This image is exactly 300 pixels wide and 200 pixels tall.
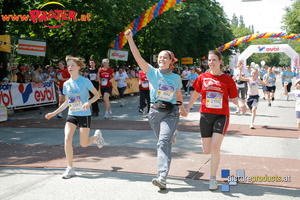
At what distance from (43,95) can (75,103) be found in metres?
9.87

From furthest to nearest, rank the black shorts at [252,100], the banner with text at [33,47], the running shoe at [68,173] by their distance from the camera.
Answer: the banner with text at [33,47] < the black shorts at [252,100] < the running shoe at [68,173]

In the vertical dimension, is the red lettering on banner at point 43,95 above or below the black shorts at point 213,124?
below

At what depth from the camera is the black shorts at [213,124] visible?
14.0ft

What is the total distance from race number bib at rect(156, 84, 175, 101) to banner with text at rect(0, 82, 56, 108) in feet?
28.9

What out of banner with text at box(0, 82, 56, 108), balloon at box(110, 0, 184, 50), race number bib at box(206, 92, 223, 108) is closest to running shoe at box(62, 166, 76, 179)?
race number bib at box(206, 92, 223, 108)

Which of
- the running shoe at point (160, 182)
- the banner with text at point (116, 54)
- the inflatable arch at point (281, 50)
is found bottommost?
the running shoe at point (160, 182)

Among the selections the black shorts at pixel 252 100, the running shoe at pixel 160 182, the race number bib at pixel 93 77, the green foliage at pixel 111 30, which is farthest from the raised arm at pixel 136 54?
the green foliage at pixel 111 30

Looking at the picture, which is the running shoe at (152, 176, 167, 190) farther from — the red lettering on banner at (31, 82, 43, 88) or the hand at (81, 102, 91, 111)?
the red lettering on banner at (31, 82, 43, 88)

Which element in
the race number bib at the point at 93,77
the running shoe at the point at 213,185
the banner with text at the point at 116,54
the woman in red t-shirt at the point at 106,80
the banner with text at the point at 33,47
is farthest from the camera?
the banner with text at the point at 116,54

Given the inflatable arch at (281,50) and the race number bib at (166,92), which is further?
the inflatable arch at (281,50)

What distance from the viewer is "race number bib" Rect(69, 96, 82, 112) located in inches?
193

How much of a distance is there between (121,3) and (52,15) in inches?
159

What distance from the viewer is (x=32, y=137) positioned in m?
7.98

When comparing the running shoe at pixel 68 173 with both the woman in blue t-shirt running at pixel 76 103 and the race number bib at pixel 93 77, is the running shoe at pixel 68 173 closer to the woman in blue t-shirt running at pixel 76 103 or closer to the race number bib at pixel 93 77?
the woman in blue t-shirt running at pixel 76 103
